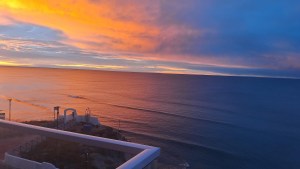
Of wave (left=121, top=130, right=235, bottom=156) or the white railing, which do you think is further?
wave (left=121, top=130, right=235, bottom=156)

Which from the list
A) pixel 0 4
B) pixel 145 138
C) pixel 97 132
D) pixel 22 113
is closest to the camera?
pixel 0 4

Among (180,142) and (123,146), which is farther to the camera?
(180,142)

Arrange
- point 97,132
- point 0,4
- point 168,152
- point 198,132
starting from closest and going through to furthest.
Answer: point 0,4, point 97,132, point 168,152, point 198,132

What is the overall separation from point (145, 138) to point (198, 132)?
27.5 ft

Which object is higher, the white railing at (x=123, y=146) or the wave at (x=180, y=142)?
the white railing at (x=123, y=146)

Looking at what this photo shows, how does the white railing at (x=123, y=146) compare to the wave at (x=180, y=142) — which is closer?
the white railing at (x=123, y=146)

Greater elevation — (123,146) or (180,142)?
(123,146)

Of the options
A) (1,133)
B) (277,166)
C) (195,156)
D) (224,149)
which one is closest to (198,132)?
(224,149)

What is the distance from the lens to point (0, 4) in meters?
11.3

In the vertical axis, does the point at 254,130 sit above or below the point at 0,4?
below

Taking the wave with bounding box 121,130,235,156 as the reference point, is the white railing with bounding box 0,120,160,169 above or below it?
above

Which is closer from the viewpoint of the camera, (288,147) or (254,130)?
(288,147)

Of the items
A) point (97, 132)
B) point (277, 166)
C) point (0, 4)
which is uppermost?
point (0, 4)

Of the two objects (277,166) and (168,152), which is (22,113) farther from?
(277,166)
